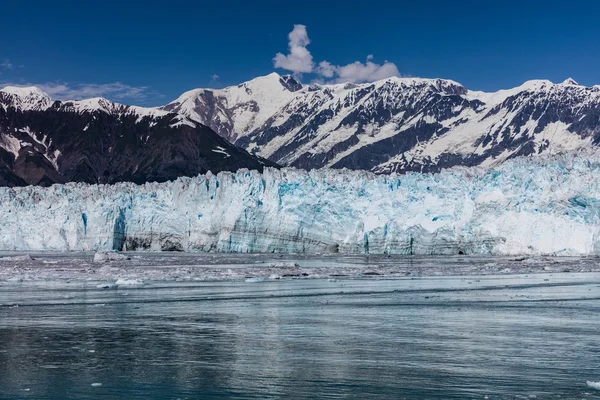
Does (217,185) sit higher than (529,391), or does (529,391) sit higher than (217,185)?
(217,185)

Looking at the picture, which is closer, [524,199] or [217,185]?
[524,199]

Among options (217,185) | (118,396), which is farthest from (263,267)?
(118,396)

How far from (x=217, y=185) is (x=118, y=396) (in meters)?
50.2

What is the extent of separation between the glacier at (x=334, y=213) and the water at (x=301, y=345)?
23074 millimetres

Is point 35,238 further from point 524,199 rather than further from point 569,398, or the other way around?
point 569,398

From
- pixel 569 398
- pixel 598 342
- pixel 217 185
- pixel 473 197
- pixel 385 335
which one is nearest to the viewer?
pixel 569 398

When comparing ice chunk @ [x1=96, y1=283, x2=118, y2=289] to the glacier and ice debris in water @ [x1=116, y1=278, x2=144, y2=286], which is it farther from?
the glacier

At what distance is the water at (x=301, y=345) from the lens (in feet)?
35.7

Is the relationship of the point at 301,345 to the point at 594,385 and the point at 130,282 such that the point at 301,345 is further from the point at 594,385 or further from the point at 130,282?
the point at 130,282

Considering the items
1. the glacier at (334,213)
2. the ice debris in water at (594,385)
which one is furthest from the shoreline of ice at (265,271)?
the ice debris in water at (594,385)

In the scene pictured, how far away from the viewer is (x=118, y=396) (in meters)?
10.4

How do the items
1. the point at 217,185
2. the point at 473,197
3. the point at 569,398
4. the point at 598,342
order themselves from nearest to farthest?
the point at 569,398
the point at 598,342
the point at 473,197
the point at 217,185

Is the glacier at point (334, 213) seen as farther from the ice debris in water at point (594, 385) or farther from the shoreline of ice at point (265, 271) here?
the ice debris in water at point (594, 385)

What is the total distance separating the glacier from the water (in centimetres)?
2307
